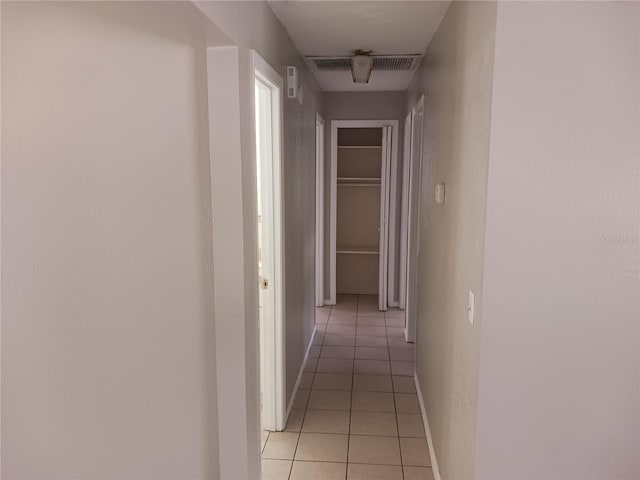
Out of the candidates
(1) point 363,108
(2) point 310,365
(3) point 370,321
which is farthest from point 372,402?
(1) point 363,108

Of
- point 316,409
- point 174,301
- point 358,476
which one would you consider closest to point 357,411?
point 316,409

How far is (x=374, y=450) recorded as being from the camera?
2.70 meters

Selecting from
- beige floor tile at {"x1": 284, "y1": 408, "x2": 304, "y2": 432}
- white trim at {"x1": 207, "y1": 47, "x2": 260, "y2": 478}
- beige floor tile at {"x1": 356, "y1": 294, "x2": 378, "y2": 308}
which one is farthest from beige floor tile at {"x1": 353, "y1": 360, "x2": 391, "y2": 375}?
white trim at {"x1": 207, "y1": 47, "x2": 260, "y2": 478}

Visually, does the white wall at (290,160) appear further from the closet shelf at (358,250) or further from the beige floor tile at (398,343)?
the closet shelf at (358,250)

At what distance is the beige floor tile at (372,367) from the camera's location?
3703mm

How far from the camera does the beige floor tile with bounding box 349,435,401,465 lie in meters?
2.61

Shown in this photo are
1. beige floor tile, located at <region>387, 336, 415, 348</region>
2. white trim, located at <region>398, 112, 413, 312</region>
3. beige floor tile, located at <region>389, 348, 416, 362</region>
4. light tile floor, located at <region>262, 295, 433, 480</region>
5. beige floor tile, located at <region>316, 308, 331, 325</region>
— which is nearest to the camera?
light tile floor, located at <region>262, 295, 433, 480</region>

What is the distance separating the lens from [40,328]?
152 cm

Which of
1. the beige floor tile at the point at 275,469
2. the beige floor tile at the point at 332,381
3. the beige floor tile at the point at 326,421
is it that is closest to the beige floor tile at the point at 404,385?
the beige floor tile at the point at 332,381

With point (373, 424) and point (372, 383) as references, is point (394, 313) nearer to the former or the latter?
point (372, 383)

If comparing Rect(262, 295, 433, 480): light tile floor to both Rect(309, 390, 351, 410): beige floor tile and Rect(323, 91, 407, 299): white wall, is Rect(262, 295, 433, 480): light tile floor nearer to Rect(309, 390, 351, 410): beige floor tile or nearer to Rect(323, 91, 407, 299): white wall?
Rect(309, 390, 351, 410): beige floor tile

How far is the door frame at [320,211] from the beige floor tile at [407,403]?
2.13 meters

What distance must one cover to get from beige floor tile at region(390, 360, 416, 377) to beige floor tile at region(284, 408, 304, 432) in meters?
0.92

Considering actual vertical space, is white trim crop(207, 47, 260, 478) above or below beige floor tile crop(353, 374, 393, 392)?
above
